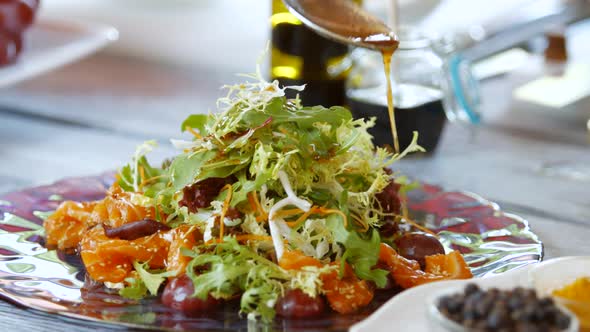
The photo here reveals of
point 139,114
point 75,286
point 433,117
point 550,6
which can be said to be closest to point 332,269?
point 75,286

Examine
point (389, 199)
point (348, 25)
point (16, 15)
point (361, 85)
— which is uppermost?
point (16, 15)

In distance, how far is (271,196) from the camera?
1.56m

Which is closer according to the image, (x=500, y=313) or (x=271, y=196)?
(x=500, y=313)

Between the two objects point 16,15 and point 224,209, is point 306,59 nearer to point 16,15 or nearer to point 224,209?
point 16,15

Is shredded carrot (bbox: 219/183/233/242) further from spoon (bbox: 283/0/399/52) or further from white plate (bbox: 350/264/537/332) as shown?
spoon (bbox: 283/0/399/52)

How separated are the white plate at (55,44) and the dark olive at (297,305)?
165 cm

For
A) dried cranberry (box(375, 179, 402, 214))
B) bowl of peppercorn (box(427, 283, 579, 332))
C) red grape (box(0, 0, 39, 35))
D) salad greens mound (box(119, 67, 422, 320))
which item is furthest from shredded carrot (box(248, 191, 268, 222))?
red grape (box(0, 0, 39, 35))

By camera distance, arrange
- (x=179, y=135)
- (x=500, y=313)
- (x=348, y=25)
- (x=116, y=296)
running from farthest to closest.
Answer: (x=179, y=135) < (x=348, y=25) < (x=116, y=296) < (x=500, y=313)

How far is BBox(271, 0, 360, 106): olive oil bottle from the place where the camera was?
257cm

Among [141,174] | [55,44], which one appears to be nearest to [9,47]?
[55,44]

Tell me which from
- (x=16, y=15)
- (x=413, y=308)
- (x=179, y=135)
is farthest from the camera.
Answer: (x=16, y=15)

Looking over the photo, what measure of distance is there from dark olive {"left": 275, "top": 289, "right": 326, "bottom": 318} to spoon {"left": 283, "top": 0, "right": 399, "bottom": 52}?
674 mm

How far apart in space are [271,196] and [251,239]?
4.9 inches

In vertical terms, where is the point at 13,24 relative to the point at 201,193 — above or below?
above
